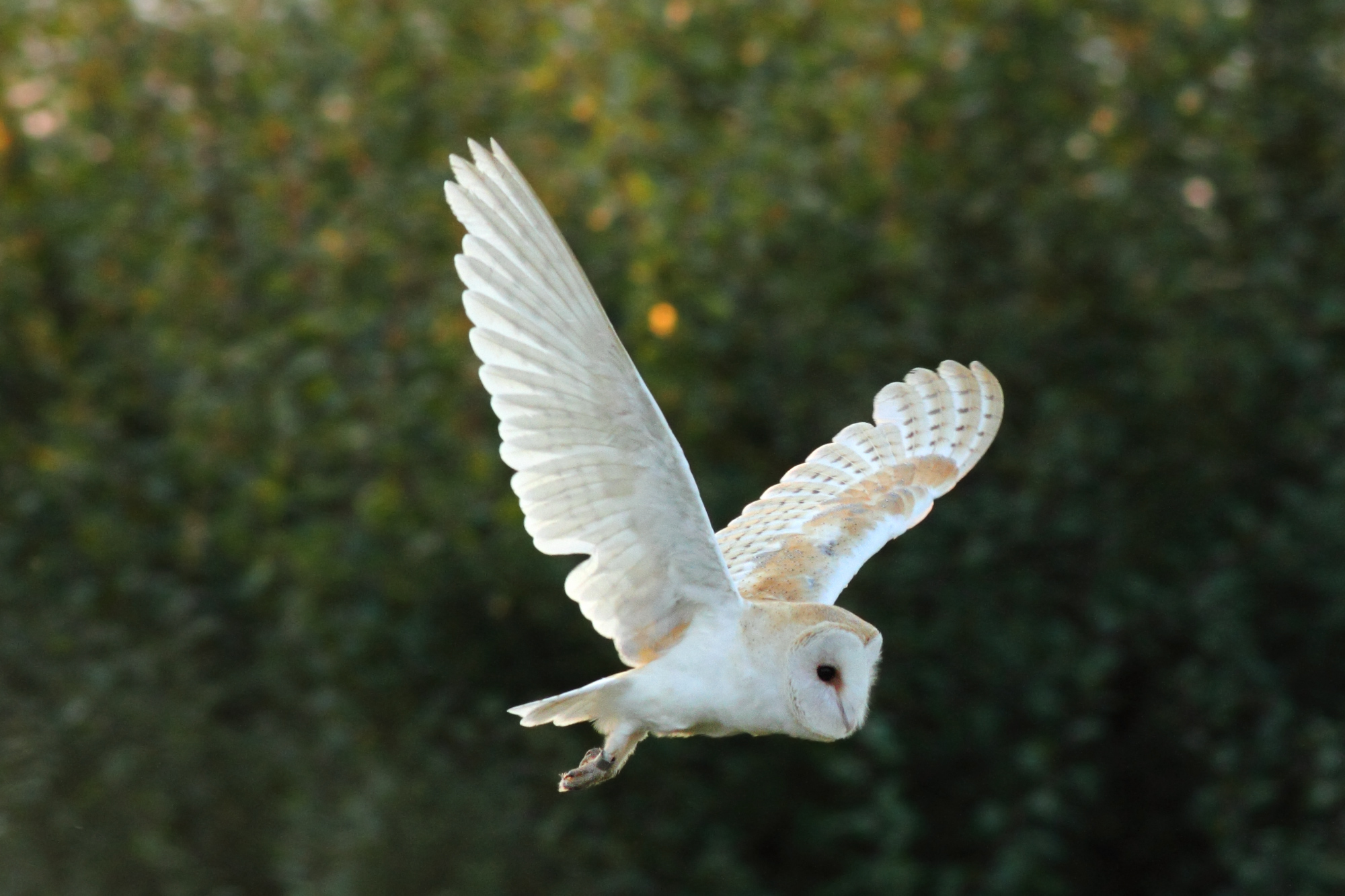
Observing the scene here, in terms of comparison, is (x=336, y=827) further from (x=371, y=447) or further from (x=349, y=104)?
(x=349, y=104)

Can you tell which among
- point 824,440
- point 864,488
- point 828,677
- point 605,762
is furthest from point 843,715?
point 824,440

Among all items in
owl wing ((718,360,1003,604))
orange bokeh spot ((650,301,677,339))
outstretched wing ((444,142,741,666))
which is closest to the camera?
outstretched wing ((444,142,741,666))

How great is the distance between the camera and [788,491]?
10.2 feet

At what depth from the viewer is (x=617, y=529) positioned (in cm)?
239

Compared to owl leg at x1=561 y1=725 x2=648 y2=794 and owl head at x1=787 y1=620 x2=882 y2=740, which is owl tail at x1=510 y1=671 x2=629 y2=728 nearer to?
owl leg at x1=561 y1=725 x2=648 y2=794

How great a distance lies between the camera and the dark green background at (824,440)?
4.45 m

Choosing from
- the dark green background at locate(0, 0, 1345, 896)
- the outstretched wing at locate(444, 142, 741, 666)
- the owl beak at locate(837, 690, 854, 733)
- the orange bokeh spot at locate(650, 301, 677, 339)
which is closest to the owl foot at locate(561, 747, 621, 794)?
the outstretched wing at locate(444, 142, 741, 666)

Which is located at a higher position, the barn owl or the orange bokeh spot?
the barn owl

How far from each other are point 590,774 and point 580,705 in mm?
102

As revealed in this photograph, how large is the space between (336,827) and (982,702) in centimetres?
166

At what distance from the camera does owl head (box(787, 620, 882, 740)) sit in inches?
91.4

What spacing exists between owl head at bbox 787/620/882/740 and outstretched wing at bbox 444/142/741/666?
16 cm

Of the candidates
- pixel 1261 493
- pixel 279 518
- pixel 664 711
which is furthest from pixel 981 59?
pixel 664 711

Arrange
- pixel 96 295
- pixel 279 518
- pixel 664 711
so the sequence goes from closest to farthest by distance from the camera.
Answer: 1. pixel 664 711
2. pixel 279 518
3. pixel 96 295
